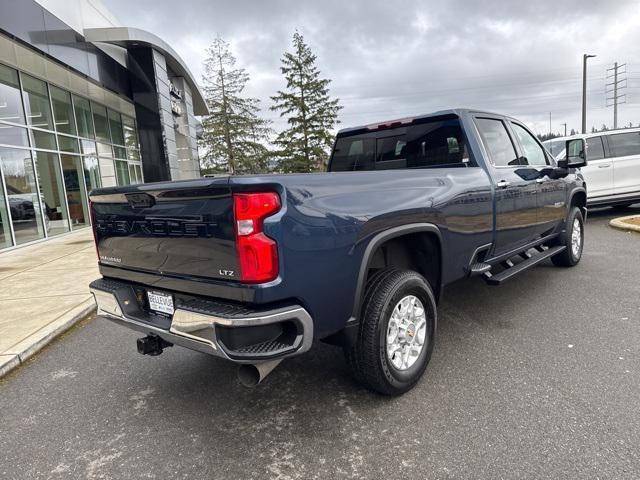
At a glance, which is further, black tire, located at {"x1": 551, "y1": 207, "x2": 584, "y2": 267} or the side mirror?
black tire, located at {"x1": 551, "y1": 207, "x2": 584, "y2": 267}

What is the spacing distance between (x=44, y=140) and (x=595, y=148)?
13746 mm

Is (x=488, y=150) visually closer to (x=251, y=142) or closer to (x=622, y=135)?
(x=622, y=135)

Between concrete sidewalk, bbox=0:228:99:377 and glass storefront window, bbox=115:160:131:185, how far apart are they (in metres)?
7.57

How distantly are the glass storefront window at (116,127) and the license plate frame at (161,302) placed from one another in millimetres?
16008

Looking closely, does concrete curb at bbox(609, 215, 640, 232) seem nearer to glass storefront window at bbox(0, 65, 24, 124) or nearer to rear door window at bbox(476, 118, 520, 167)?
rear door window at bbox(476, 118, 520, 167)

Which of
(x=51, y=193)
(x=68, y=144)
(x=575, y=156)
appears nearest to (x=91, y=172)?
(x=68, y=144)

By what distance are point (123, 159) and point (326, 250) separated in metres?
17.5

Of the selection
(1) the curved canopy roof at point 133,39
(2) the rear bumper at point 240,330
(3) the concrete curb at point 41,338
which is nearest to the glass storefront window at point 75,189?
(1) the curved canopy roof at point 133,39

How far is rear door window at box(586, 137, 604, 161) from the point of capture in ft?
31.4

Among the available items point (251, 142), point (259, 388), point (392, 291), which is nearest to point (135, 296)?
point (259, 388)

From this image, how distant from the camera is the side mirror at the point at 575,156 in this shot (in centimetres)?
522

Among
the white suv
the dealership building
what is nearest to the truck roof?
the white suv

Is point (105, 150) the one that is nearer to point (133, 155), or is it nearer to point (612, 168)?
point (133, 155)

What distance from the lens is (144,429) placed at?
2.72 meters
